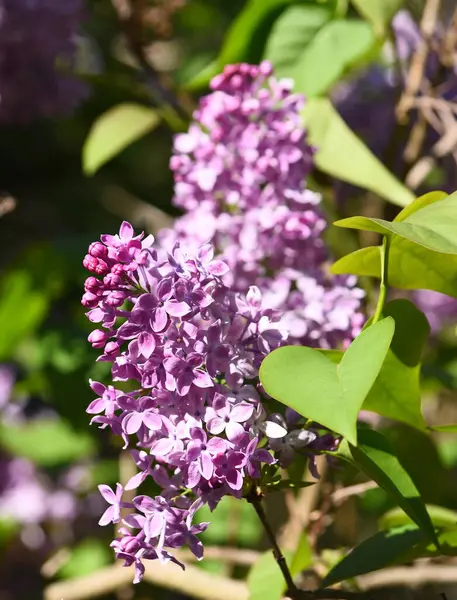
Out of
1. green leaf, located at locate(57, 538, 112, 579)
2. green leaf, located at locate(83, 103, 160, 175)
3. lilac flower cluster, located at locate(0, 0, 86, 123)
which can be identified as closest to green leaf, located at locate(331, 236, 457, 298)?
green leaf, located at locate(83, 103, 160, 175)

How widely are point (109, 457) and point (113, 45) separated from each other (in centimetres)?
68

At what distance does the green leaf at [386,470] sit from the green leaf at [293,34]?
0.42 meters

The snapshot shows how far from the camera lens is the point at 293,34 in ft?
2.64

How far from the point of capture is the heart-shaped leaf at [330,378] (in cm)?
38

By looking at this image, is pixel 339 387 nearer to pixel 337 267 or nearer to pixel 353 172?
pixel 337 267

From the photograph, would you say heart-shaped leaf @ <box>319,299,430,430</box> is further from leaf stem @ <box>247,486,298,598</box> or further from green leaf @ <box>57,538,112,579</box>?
green leaf @ <box>57,538,112,579</box>

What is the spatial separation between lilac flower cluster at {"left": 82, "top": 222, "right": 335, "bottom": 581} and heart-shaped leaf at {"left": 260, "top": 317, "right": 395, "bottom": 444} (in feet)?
0.10

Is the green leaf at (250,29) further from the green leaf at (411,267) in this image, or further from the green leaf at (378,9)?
the green leaf at (411,267)

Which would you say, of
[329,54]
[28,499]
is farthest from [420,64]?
[28,499]

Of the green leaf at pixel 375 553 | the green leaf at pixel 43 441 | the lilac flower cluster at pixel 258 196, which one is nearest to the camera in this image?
the green leaf at pixel 375 553

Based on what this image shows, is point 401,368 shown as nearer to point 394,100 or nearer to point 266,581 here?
point 266,581

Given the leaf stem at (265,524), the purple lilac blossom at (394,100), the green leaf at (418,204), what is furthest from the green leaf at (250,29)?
the leaf stem at (265,524)

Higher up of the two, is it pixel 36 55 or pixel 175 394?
pixel 175 394

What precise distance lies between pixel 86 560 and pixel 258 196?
2.29ft
